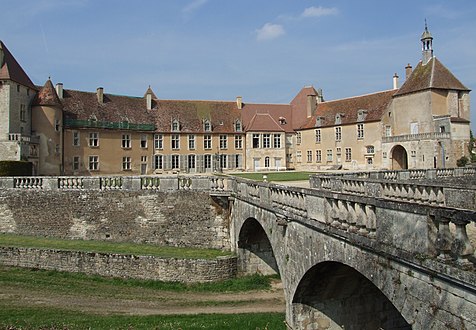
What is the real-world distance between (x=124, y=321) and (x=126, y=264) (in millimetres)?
4426

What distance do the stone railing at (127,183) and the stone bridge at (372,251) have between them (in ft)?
14.9

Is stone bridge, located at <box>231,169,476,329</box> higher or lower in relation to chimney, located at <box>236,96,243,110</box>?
lower

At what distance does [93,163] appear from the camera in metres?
36.2

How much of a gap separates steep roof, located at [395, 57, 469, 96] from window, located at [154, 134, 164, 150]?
22.3 m

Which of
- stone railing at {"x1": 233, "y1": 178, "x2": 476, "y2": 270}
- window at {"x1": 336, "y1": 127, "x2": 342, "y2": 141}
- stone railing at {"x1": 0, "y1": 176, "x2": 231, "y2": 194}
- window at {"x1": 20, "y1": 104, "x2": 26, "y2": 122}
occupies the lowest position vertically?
stone railing at {"x1": 233, "y1": 178, "x2": 476, "y2": 270}

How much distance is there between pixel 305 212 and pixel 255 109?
37.5 m

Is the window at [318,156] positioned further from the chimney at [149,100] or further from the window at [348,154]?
the chimney at [149,100]

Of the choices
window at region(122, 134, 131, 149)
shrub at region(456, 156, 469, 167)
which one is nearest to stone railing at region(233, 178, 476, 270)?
shrub at region(456, 156, 469, 167)

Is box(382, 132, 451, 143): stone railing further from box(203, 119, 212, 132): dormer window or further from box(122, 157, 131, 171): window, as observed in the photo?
box(122, 157, 131, 171): window

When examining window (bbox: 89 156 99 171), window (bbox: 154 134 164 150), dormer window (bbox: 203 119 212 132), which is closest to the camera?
window (bbox: 89 156 99 171)

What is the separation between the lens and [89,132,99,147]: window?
3606 cm

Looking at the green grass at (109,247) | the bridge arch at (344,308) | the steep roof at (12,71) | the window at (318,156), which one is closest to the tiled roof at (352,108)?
the window at (318,156)

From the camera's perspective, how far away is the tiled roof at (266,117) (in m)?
43.4

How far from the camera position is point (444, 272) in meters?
4.33
